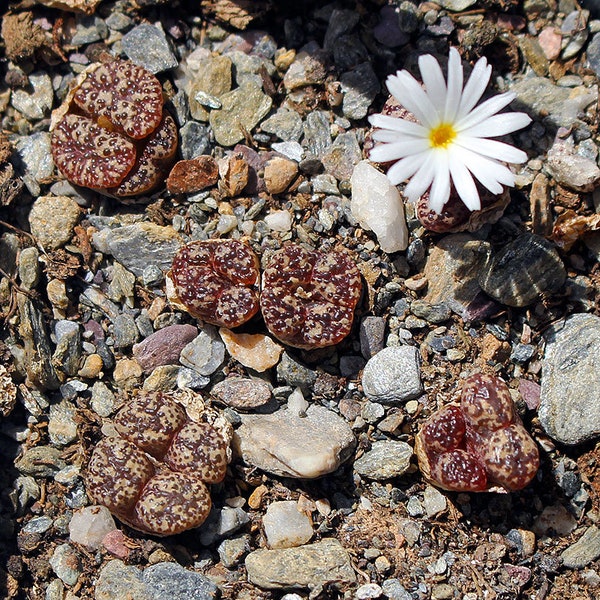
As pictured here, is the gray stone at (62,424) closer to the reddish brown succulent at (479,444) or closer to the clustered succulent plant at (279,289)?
the clustered succulent plant at (279,289)

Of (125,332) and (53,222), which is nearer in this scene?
(125,332)

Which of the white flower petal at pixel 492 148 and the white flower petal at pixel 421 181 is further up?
the white flower petal at pixel 492 148

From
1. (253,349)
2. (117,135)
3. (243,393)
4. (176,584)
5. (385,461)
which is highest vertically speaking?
(117,135)

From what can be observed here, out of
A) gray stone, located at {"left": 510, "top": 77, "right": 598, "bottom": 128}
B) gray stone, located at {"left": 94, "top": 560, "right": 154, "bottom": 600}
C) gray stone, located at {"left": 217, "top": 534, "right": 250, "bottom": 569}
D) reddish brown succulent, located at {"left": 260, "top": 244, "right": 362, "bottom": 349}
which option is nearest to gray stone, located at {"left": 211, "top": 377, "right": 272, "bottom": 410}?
reddish brown succulent, located at {"left": 260, "top": 244, "right": 362, "bottom": 349}

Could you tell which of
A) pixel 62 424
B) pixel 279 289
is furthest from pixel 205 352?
pixel 62 424

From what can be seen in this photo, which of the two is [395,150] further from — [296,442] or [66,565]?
[66,565]

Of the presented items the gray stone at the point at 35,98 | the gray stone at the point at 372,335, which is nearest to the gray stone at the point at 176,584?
the gray stone at the point at 372,335
